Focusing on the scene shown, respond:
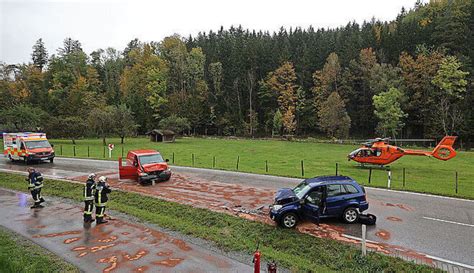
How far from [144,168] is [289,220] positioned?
11.6 m

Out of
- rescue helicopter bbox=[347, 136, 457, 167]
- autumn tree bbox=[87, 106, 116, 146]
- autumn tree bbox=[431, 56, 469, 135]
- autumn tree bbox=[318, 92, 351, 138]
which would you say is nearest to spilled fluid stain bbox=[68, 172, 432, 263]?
rescue helicopter bbox=[347, 136, 457, 167]

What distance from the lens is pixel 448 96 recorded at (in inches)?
2248

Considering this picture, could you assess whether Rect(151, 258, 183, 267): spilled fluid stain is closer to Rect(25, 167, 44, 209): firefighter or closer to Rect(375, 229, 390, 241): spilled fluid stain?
Rect(375, 229, 390, 241): spilled fluid stain

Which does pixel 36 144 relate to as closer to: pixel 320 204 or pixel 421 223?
pixel 320 204

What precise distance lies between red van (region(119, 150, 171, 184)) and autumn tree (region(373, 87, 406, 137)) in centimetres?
4712

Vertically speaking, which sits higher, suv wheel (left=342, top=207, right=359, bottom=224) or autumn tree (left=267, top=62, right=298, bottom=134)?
autumn tree (left=267, top=62, right=298, bottom=134)

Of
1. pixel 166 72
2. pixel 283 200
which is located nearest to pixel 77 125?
pixel 166 72

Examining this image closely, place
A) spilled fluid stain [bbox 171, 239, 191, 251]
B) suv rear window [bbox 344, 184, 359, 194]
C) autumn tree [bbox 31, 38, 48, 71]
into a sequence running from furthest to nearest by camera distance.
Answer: autumn tree [bbox 31, 38, 48, 71] < suv rear window [bbox 344, 184, 359, 194] < spilled fluid stain [bbox 171, 239, 191, 251]

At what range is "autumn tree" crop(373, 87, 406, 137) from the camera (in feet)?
183

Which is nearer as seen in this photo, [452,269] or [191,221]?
[452,269]

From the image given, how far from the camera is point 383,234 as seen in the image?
11.4 metres

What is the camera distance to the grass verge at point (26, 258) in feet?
27.9

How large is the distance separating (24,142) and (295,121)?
5469 centimetres

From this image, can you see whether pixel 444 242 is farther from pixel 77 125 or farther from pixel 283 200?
pixel 77 125
